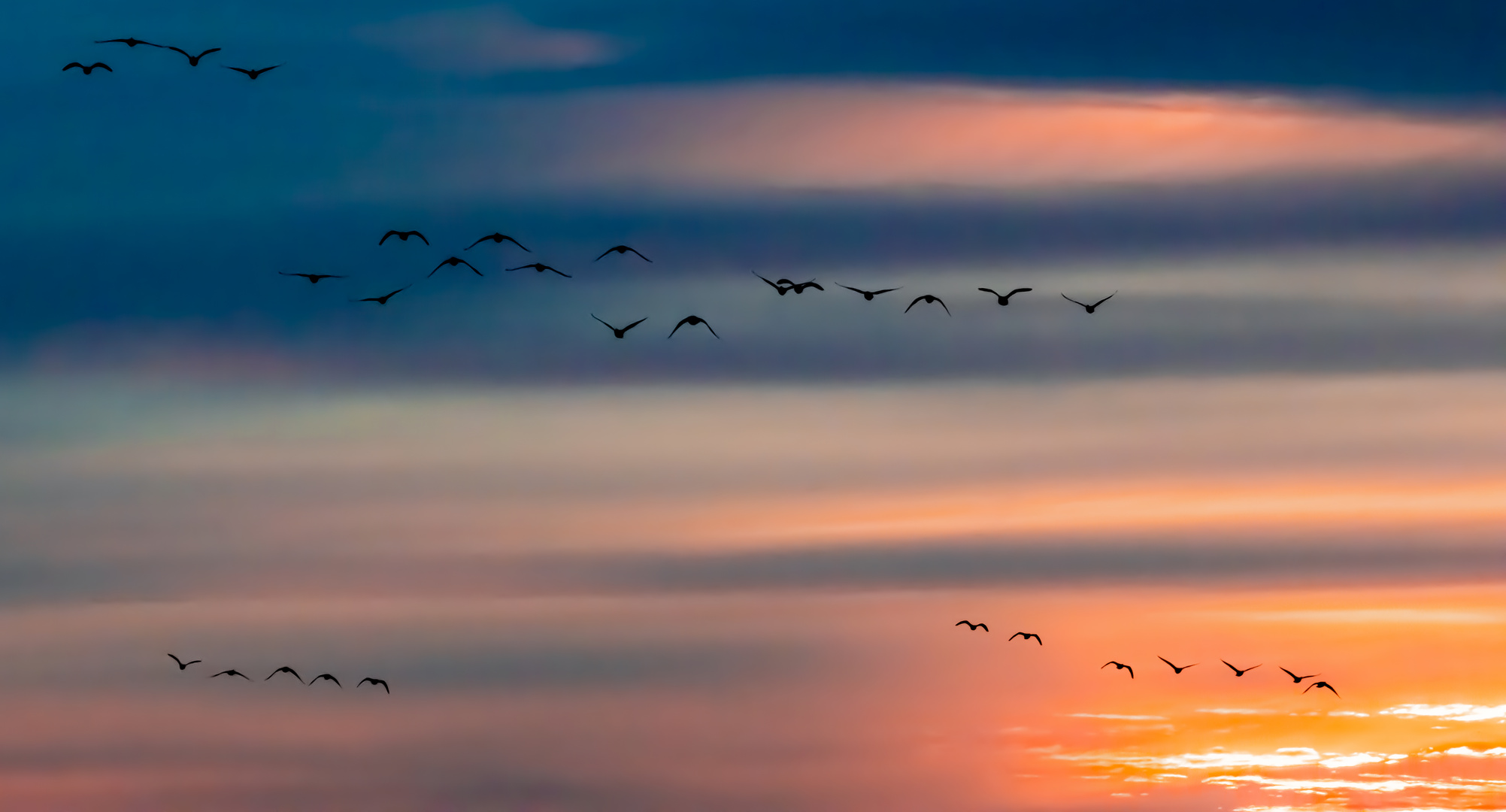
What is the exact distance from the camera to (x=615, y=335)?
17088 centimetres

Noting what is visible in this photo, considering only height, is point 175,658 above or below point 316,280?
below

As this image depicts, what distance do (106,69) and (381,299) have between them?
91.9ft

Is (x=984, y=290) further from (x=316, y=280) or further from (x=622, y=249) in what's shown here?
(x=316, y=280)

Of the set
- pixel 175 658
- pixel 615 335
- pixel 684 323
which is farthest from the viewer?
pixel 175 658

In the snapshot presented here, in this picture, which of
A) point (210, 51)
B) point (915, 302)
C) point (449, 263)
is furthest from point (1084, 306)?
point (210, 51)

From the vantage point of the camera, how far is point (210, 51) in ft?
536

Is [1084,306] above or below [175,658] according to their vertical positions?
above

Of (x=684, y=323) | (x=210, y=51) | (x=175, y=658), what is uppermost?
(x=210, y=51)

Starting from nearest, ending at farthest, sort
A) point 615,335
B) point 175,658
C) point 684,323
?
point 684,323, point 615,335, point 175,658

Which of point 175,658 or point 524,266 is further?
point 175,658

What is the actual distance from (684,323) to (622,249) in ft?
23.5

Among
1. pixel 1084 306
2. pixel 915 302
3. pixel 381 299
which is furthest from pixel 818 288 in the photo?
pixel 381 299

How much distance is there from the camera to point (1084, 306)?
582 ft

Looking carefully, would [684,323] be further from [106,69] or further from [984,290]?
[106,69]
